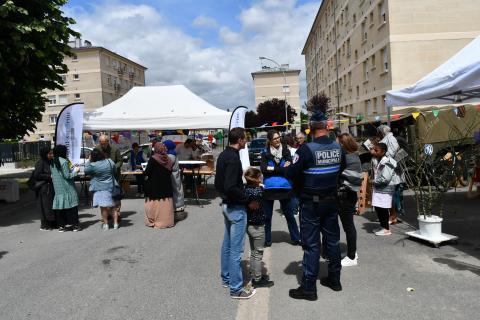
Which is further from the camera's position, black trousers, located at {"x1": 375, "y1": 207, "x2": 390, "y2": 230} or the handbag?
the handbag

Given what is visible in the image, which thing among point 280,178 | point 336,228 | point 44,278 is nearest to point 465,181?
point 280,178

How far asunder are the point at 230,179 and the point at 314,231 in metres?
0.99

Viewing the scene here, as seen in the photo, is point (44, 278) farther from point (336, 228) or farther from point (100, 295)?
point (336, 228)

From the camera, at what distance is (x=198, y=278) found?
5094mm

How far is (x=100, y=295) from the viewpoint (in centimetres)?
465

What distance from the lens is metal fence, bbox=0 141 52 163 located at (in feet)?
108

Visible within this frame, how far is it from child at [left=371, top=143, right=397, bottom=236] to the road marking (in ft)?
9.47

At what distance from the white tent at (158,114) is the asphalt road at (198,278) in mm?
4988

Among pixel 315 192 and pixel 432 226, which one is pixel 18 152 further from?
pixel 315 192

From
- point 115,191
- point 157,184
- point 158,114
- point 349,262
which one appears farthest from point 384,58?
point 349,262

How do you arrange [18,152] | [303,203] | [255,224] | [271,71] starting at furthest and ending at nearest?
[271,71]
[18,152]
[255,224]
[303,203]

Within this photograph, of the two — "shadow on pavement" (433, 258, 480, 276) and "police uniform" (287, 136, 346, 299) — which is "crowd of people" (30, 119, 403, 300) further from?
"shadow on pavement" (433, 258, 480, 276)

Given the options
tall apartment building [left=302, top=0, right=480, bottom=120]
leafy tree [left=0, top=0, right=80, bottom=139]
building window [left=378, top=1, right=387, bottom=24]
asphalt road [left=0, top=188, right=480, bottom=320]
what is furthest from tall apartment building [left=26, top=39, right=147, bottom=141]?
asphalt road [left=0, top=188, right=480, bottom=320]

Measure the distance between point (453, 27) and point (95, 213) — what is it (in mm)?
22367
